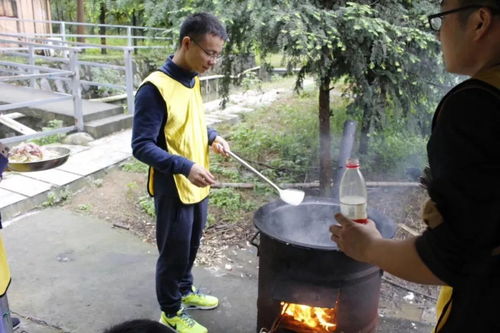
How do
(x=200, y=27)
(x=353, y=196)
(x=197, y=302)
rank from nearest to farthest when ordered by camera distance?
(x=353, y=196), (x=200, y=27), (x=197, y=302)

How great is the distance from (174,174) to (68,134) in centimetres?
570

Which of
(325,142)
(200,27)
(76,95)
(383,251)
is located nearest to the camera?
(383,251)

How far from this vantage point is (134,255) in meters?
4.37

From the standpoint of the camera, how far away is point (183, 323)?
10.2ft

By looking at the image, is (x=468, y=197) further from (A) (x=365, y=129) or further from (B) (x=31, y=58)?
(B) (x=31, y=58)

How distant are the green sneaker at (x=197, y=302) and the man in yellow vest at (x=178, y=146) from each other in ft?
1.04

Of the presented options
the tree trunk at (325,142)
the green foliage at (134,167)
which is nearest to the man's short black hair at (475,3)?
the tree trunk at (325,142)

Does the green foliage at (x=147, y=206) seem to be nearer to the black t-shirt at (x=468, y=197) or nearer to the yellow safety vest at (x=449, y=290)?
the yellow safety vest at (x=449, y=290)

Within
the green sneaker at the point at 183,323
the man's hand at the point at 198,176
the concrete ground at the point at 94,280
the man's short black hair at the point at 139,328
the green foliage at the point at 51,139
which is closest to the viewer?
the man's short black hair at the point at 139,328

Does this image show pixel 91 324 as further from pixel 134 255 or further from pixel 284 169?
pixel 284 169

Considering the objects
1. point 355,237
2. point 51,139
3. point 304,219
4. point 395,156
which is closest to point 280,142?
point 395,156

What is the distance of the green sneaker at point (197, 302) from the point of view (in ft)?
11.4

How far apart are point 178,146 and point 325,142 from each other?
2611 millimetres

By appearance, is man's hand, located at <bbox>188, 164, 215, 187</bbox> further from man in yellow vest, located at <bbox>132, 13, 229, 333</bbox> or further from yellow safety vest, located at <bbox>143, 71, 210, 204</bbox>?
yellow safety vest, located at <bbox>143, 71, 210, 204</bbox>
